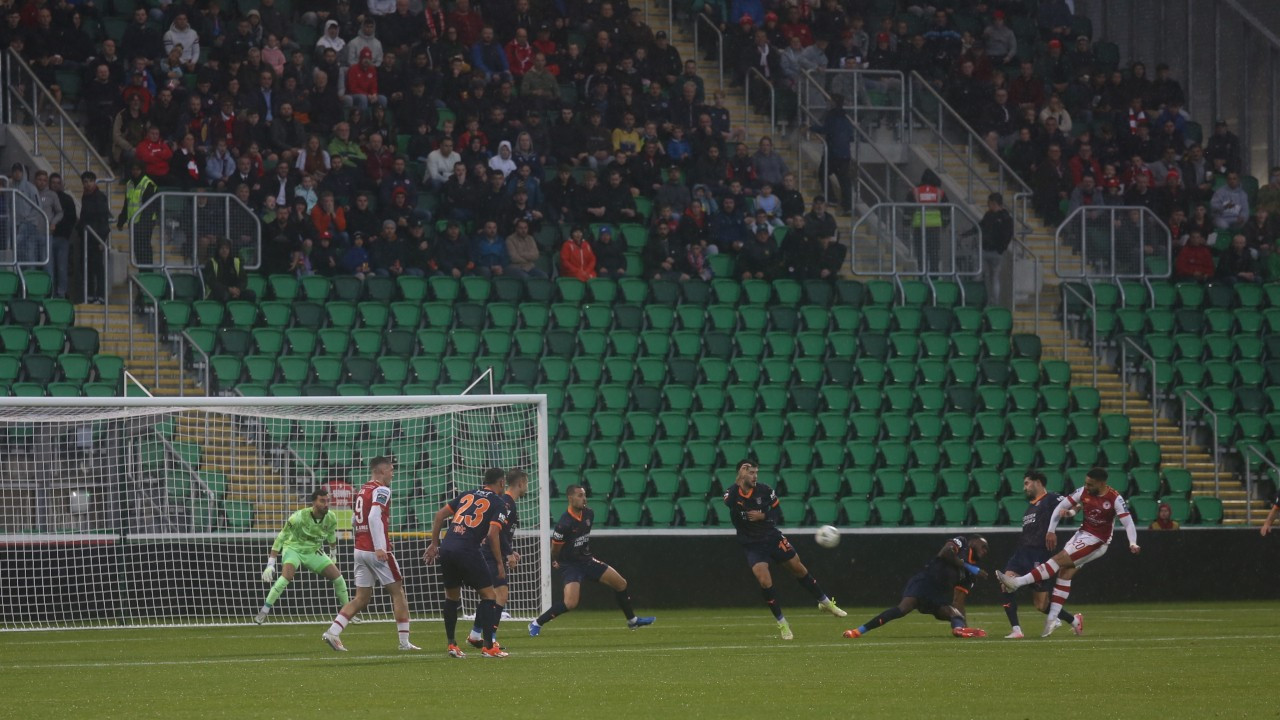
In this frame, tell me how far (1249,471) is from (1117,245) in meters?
4.46

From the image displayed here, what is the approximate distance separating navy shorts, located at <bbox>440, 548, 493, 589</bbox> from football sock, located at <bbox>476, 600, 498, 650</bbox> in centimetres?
17

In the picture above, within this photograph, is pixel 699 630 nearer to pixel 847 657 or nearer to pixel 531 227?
pixel 847 657

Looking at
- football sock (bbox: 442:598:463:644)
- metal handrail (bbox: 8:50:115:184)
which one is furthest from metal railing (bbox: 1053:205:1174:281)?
football sock (bbox: 442:598:463:644)

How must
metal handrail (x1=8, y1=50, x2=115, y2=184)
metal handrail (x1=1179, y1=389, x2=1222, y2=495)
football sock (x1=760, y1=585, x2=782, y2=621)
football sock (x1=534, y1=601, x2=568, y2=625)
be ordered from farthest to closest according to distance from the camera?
metal handrail (x1=1179, y1=389, x2=1222, y2=495), metal handrail (x1=8, y1=50, x2=115, y2=184), football sock (x1=534, y1=601, x2=568, y2=625), football sock (x1=760, y1=585, x2=782, y2=621)

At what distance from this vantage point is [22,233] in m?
24.8

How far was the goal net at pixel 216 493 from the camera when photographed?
21.3m

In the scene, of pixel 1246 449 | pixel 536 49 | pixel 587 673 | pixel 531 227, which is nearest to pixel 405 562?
pixel 531 227

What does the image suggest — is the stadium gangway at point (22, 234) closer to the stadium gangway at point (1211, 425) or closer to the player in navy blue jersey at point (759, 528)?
the player in navy blue jersey at point (759, 528)

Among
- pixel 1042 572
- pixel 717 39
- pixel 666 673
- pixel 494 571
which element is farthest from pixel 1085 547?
pixel 717 39

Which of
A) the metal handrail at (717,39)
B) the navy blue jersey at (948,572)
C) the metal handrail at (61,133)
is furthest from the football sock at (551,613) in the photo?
the metal handrail at (717,39)

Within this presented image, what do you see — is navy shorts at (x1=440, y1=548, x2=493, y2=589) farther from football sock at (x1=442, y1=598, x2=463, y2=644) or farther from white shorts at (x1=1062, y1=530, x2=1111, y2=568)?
white shorts at (x1=1062, y1=530, x2=1111, y2=568)

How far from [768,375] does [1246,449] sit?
7.32 meters

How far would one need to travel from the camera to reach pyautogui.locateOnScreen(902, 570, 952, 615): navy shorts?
61.8 feet

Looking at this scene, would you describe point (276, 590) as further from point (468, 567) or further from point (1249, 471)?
point (1249, 471)
